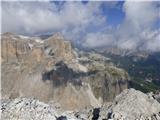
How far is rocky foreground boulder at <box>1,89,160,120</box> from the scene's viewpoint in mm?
31781

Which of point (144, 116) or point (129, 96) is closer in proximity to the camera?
point (144, 116)

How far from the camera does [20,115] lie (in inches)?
1233

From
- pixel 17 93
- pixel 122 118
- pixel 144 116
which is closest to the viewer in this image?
pixel 122 118

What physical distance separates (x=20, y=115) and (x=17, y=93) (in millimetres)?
168352

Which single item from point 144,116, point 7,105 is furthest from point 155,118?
point 7,105

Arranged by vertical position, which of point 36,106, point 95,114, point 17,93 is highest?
point 36,106

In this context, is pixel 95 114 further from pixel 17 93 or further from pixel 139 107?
pixel 17 93

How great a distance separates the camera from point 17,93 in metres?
197

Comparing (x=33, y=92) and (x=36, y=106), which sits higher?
(x=36, y=106)

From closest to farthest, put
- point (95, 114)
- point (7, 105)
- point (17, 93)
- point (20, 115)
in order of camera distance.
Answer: point (20, 115)
point (7, 105)
point (95, 114)
point (17, 93)

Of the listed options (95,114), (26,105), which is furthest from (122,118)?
(26,105)

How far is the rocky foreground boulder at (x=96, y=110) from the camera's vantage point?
31.8m

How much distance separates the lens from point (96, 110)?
142ft

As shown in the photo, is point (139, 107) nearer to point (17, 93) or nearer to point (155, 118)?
point (155, 118)
